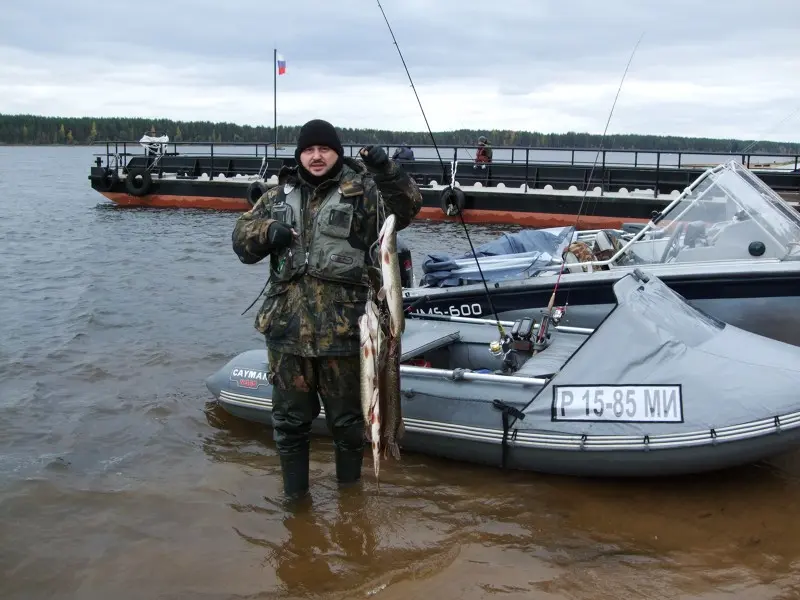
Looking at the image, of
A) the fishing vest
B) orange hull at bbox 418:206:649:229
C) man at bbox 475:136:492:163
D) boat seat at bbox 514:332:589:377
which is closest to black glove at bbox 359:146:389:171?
the fishing vest

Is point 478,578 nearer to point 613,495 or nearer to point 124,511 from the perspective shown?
point 613,495

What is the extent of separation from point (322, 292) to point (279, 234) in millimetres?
417

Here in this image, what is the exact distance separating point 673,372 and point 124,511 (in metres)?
3.72

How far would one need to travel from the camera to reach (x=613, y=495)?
16.5 feet

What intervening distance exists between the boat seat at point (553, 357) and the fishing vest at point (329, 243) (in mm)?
1798

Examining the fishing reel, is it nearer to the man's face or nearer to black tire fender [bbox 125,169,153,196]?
the man's face

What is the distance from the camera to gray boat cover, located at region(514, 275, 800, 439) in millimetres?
4633

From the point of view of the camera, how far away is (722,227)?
7.50 m

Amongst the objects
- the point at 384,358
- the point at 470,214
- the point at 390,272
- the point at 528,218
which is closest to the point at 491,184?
the point at 470,214

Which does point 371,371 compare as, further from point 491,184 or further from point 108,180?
point 108,180

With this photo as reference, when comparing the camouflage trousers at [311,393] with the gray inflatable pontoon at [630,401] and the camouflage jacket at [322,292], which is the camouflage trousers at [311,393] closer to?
the camouflage jacket at [322,292]

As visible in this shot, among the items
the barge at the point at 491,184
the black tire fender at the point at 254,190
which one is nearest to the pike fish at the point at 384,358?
the barge at the point at 491,184

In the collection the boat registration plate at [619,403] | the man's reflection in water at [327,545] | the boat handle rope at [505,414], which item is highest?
the boat registration plate at [619,403]

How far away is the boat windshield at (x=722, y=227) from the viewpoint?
23.7 feet
